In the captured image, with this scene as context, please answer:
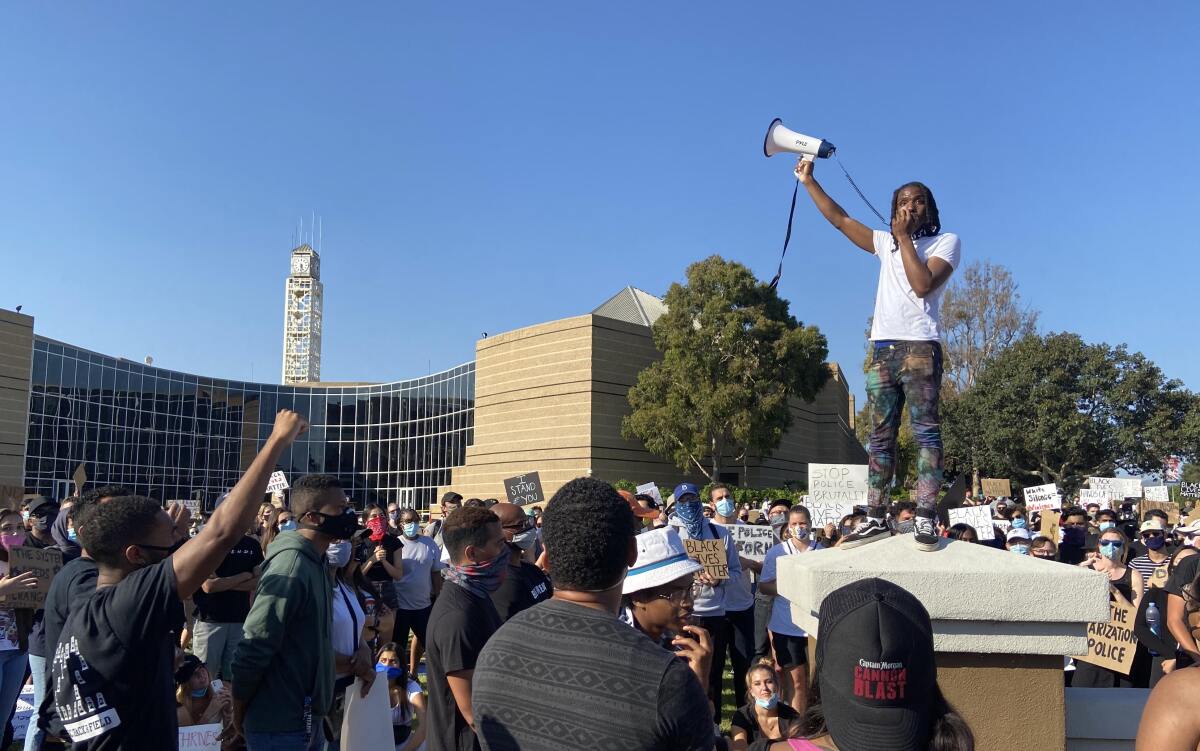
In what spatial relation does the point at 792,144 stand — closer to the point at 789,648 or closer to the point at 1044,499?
the point at 789,648

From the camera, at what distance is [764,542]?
30.1 feet

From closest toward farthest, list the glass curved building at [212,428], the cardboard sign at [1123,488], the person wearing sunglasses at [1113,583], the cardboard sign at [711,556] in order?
the person wearing sunglasses at [1113,583] < the cardboard sign at [711,556] < the cardboard sign at [1123,488] < the glass curved building at [212,428]

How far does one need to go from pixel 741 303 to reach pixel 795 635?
3148 centimetres

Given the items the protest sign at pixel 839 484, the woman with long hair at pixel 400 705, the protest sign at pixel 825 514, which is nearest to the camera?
the woman with long hair at pixel 400 705

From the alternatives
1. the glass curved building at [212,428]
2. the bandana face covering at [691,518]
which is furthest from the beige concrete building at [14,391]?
the bandana face covering at [691,518]

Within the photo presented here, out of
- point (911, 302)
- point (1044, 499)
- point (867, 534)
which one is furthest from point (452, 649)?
point (1044, 499)

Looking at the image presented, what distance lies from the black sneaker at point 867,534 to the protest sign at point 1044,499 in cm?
1305

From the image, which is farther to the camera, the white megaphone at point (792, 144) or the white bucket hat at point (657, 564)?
the white megaphone at point (792, 144)

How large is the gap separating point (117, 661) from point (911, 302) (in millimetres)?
3778

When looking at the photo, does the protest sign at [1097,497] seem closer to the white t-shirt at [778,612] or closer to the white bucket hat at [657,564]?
the white t-shirt at [778,612]

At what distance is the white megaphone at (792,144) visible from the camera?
4832 mm

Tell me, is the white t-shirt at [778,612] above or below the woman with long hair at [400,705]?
above

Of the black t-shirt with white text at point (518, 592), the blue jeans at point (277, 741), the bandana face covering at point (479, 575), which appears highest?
the bandana face covering at point (479, 575)

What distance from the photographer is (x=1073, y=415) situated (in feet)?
134
